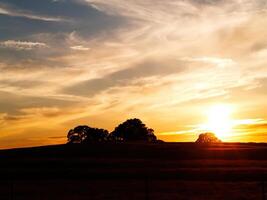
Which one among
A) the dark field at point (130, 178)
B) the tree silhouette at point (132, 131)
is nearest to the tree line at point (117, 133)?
the tree silhouette at point (132, 131)

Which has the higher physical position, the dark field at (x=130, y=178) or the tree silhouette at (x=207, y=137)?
the tree silhouette at (x=207, y=137)

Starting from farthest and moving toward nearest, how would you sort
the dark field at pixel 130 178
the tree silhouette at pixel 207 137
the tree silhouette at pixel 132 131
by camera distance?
1. the tree silhouette at pixel 207 137
2. the tree silhouette at pixel 132 131
3. the dark field at pixel 130 178

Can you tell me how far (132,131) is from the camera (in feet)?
465

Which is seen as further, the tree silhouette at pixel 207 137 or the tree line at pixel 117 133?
the tree silhouette at pixel 207 137

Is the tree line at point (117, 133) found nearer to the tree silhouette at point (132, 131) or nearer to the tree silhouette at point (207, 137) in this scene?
the tree silhouette at point (132, 131)

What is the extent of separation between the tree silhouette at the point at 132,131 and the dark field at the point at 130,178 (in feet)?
189

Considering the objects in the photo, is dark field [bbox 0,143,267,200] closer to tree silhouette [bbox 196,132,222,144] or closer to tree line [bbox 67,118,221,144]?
tree line [bbox 67,118,221,144]

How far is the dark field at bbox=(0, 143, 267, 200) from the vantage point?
34.4 metres

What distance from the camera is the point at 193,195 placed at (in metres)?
34.0

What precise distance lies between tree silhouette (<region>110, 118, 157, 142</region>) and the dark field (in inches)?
2272

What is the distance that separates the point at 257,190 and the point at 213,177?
10330 millimetres

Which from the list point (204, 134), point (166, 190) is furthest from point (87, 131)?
point (166, 190)

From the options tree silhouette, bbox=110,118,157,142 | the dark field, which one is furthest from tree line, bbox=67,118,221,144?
the dark field

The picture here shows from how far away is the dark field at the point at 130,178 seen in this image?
3441cm
